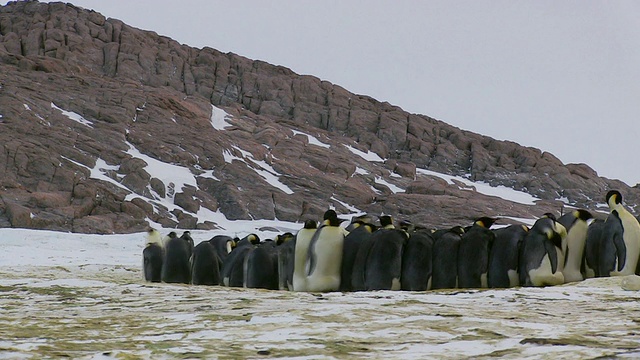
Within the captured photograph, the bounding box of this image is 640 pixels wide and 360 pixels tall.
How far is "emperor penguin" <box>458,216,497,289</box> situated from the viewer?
10.2 m

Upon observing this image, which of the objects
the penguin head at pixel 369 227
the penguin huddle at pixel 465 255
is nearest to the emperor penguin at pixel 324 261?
the penguin huddle at pixel 465 255

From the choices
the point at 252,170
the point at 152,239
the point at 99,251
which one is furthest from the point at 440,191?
the point at 152,239

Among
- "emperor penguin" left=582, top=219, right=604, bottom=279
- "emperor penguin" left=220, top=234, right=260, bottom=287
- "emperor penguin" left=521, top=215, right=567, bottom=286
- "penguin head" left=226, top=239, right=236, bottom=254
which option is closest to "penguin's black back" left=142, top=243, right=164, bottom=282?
"emperor penguin" left=220, top=234, right=260, bottom=287

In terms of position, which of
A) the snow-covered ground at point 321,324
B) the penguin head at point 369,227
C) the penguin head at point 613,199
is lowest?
the snow-covered ground at point 321,324

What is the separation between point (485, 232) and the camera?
10.6 metres

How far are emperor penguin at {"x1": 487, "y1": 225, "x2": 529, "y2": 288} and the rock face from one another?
1198 inches

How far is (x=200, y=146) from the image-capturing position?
176ft

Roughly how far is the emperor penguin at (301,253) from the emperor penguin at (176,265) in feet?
12.0

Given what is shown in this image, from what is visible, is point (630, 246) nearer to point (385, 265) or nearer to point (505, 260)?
point (505, 260)

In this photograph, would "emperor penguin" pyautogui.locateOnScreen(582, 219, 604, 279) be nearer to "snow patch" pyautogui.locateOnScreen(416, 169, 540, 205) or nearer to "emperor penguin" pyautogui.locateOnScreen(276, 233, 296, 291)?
"emperor penguin" pyautogui.locateOnScreen(276, 233, 296, 291)

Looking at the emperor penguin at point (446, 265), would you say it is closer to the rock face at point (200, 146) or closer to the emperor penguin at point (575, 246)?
the emperor penguin at point (575, 246)

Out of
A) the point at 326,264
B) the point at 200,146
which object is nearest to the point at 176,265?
the point at 326,264

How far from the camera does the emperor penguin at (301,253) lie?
Answer: 35.7 ft

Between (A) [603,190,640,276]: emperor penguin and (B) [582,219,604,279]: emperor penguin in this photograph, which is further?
(B) [582,219,604,279]: emperor penguin
